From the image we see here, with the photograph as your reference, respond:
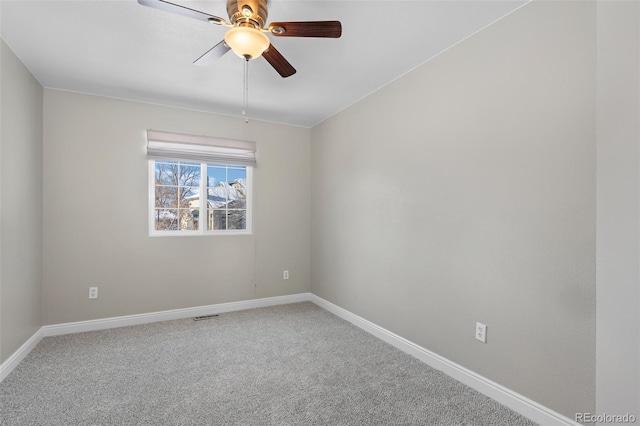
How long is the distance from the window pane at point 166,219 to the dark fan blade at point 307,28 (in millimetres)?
2662

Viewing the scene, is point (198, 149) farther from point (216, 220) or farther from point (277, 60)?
point (277, 60)

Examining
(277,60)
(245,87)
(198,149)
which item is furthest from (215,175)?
(277,60)

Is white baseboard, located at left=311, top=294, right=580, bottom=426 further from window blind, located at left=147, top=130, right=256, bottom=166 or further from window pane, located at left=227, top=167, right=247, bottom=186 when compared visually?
window blind, located at left=147, top=130, right=256, bottom=166

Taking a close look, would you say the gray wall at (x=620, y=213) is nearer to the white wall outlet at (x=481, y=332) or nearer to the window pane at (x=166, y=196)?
the white wall outlet at (x=481, y=332)

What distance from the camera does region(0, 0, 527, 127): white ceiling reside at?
1.90m

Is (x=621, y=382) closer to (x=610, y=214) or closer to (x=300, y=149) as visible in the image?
(x=610, y=214)

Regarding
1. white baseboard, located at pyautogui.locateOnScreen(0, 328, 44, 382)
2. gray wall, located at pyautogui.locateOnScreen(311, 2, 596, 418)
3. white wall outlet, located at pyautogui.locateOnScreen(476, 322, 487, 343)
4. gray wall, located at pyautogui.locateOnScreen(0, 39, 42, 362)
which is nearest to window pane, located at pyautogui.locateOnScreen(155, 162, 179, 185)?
gray wall, located at pyautogui.locateOnScreen(0, 39, 42, 362)

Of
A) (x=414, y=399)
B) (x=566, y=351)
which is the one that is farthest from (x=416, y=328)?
(x=566, y=351)

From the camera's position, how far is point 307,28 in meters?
1.62

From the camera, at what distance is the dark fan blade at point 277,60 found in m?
1.86

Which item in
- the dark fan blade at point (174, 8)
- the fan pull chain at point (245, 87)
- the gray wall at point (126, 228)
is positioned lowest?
the gray wall at point (126, 228)

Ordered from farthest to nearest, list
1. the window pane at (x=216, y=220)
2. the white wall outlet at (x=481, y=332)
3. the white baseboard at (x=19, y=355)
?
the window pane at (x=216, y=220), the white baseboard at (x=19, y=355), the white wall outlet at (x=481, y=332)

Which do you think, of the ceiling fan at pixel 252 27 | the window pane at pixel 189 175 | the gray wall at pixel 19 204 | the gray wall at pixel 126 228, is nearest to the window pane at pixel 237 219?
the gray wall at pixel 126 228

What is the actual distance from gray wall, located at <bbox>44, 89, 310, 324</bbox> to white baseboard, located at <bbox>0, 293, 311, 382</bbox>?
6 centimetres
